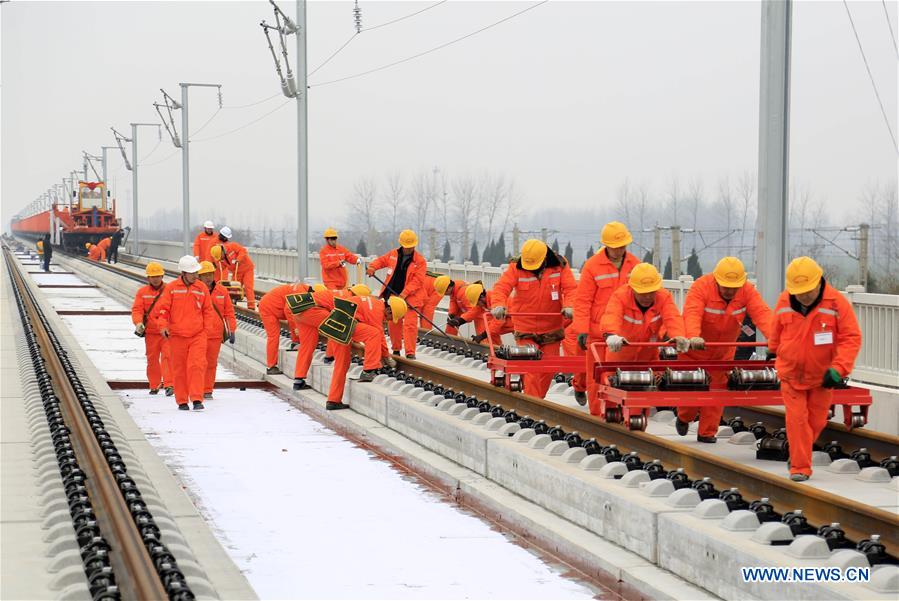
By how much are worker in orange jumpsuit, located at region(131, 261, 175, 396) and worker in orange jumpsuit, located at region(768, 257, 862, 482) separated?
812cm

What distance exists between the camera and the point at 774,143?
1269 cm

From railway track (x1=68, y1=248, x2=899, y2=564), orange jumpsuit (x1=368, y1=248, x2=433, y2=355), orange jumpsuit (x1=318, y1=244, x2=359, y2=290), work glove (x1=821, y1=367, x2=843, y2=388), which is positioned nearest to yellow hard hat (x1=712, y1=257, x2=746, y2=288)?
railway track (x1=68, y1=248, x2=899, y2=564)

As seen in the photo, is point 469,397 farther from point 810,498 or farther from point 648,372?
point 810,498

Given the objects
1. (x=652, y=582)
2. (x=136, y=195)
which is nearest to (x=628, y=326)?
(x=652, y=582)

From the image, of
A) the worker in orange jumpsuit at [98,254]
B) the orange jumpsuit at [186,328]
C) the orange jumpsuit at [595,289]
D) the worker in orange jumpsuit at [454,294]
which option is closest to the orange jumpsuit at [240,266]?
the worker in orange jumpsuit at [454,294]

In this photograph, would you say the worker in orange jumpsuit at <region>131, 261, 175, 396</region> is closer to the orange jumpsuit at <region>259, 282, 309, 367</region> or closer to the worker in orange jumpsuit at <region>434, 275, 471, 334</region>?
the orange jumpsuit at <region>259, 282, 309, 367</region>

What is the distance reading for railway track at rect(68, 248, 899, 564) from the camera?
269 inches

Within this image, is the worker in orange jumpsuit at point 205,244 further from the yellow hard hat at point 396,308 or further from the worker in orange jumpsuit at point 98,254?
the worker in orange jumpsuit at point 98,254

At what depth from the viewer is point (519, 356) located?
41.3ft

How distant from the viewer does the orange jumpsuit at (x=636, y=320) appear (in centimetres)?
1041

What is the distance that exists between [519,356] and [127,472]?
4790 mm

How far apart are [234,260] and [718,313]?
56.0 feet

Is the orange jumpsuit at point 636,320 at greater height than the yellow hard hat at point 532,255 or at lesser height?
lesser

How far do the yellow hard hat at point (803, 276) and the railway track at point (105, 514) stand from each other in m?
4.32
